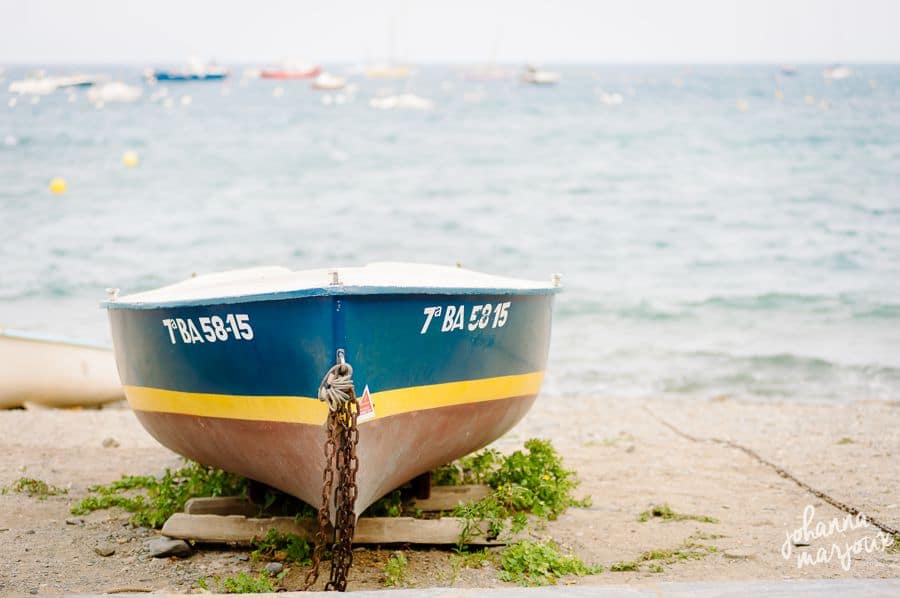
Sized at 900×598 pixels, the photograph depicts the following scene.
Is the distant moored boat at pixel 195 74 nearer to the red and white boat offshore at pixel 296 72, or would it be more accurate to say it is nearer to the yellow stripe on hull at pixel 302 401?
the red and white boat offshore at pixel 296 72

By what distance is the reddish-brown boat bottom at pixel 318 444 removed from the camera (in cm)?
482

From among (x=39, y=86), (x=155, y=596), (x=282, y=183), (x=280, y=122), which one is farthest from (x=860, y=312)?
(x=39, y=86)

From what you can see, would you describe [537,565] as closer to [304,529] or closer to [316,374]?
[304,529]

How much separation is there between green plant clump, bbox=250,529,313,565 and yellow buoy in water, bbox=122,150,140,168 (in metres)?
30.3

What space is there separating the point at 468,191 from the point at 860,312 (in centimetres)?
1470

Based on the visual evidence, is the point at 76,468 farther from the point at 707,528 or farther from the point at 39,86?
the point at 39,86

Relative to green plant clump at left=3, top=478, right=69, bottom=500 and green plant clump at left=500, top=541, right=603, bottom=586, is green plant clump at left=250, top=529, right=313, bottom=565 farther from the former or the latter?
green plant clump at left=3, top=478, right=69, bottom=500

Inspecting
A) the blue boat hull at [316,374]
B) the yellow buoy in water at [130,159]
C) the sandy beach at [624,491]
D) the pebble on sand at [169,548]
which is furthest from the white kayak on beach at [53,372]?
the yellow buoy in water at [130,159]

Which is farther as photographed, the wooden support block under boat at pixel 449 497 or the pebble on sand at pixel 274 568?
the wooden support block under boat at pixel 449 497

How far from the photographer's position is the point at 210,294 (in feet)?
17.1

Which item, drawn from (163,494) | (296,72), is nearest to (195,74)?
(296,72)

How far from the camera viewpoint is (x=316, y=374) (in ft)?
15.0

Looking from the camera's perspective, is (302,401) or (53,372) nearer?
(302,401)

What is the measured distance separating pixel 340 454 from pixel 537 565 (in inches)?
50.6
